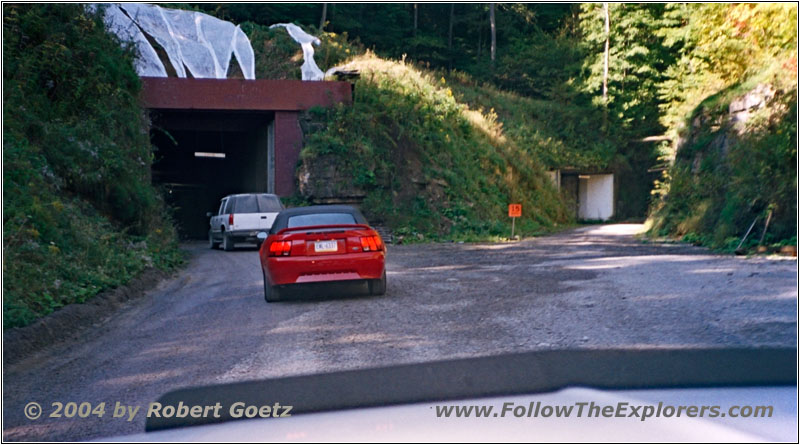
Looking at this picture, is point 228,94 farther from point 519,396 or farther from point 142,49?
point 519,396

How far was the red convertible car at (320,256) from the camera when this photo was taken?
410 inches

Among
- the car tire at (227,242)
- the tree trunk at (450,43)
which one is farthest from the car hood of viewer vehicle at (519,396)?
the tree trunk at (450,43)

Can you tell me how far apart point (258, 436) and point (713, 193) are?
20064 millimetres

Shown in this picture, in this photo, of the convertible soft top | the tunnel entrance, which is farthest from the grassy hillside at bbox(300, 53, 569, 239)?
the convertible soft top

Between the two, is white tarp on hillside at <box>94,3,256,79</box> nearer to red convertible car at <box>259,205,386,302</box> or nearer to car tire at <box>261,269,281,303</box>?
car tire at <box>261,269,281,303</box>

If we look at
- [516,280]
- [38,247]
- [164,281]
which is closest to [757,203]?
[516,280]

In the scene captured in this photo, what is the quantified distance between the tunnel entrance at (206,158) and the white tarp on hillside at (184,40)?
170 centimetres

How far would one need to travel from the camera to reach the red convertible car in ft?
34.1

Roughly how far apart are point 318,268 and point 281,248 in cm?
62

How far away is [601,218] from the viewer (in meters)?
44.0

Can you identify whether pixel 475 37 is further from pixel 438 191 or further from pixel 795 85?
pixel 795 85

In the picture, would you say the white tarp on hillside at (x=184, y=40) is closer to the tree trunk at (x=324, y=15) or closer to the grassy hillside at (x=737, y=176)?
the grassy hillside at (x=737, y=176)

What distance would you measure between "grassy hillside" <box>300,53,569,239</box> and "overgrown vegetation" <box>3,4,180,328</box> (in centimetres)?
708

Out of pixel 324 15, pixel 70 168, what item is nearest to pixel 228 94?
pixel 70 168
